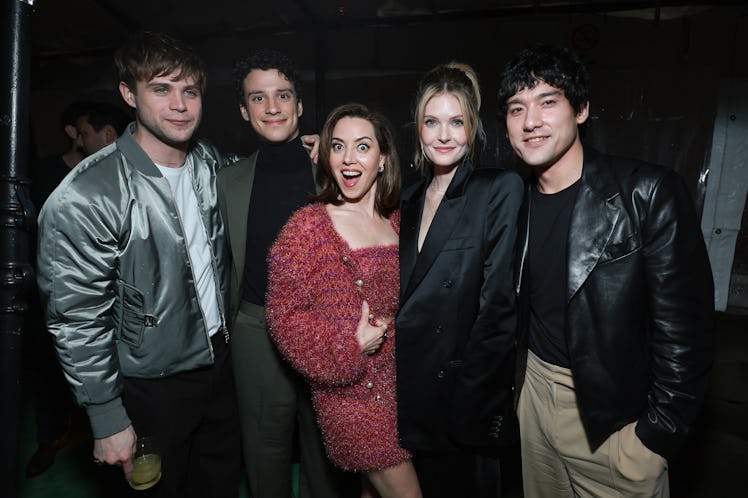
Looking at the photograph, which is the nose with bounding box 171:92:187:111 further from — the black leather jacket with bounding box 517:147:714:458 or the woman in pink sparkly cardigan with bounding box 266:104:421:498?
the black leather jacket with bounding box 517:147:714:458

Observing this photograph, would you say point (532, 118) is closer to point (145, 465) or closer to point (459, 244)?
point (459, 244)

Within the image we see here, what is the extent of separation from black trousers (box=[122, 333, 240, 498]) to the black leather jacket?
5.49 ft

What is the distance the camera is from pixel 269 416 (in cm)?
220

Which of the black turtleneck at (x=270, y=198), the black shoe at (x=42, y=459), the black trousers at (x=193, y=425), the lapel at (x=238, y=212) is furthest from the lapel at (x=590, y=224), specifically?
the black shoe at (x=42, y=459)

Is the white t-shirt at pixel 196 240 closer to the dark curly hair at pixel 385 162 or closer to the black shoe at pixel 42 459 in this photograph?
the dark curly hair at pixel 385 162

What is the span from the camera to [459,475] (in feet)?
6.28

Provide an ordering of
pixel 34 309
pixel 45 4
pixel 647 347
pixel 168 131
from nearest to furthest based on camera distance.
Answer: pixel 647 347, pixel 168 131, pixel 34 309, pixel 45 4

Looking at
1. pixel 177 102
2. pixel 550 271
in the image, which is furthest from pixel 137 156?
pixel 550 271

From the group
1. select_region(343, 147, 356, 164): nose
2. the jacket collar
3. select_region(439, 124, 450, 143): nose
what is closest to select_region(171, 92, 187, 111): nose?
the jacket collar

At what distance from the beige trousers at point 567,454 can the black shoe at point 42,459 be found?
3.29 metres

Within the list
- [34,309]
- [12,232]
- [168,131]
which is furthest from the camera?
[34,309]

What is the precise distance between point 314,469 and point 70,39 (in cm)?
585

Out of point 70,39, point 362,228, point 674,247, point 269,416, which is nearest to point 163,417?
point 269,416

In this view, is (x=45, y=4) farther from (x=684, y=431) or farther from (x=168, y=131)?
(x=684, y=431)
